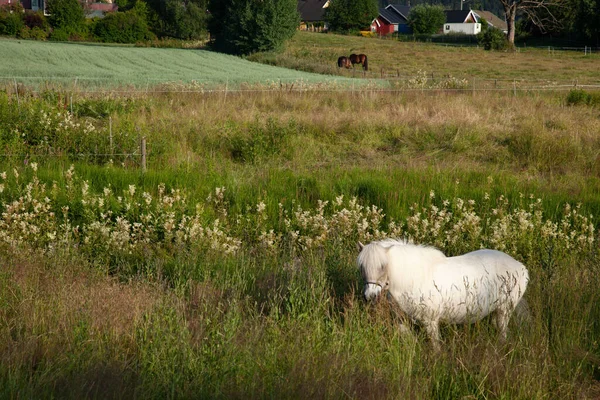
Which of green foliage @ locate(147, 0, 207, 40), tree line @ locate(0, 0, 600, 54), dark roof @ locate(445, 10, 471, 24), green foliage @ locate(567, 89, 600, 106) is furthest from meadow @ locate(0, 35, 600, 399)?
dark roof @ locate(445, 10, 471, 24)

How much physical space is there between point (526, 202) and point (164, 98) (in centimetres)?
1242

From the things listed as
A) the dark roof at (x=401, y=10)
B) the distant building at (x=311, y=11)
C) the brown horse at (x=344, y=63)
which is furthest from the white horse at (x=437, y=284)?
the dark roof at (x=401, y=10)

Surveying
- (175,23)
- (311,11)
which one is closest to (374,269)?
(175,23)

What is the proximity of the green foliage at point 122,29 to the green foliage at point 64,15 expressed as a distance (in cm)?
248

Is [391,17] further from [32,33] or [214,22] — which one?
[32,33]

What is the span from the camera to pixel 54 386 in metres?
4.10

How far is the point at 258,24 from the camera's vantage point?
54.5 meters

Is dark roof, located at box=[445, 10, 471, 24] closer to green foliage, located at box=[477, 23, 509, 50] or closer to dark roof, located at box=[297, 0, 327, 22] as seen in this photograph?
dark roof, located at box=[297, 0, 327, 22]

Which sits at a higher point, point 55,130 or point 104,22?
point 104,22

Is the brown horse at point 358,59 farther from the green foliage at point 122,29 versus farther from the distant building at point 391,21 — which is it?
the distant building at point 391,21

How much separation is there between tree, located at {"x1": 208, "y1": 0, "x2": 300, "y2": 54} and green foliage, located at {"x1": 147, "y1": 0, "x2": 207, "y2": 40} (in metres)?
8.94

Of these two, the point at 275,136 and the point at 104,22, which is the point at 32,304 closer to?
the point at 275,136

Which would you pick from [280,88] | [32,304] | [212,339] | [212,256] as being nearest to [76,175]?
[212,256]

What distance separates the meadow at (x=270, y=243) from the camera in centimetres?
459
